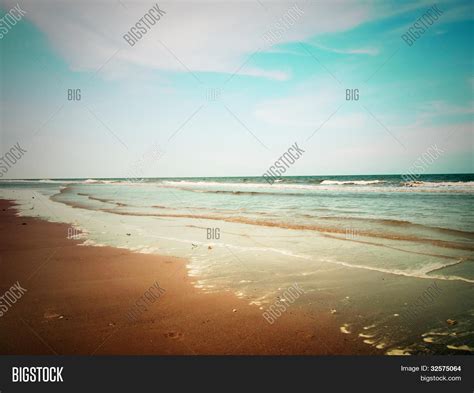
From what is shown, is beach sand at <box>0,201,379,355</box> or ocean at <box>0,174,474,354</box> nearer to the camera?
beach sand at <box>0,201,379,355</box>

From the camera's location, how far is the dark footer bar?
9.12ft

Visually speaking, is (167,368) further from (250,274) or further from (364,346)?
(250,274)

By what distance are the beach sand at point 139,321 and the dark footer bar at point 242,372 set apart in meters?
0.09

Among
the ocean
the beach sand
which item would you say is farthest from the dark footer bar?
the ocean

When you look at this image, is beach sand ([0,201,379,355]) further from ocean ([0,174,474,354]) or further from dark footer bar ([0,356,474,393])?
ocean ([0,174,474,354])

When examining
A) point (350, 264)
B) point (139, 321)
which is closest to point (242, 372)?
point (139, 321)

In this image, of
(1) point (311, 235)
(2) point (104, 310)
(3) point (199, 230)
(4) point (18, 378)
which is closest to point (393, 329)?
(2) point (104, 310)

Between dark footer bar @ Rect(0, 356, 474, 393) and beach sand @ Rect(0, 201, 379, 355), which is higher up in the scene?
beach sand @ Rect(0, 201, 379, 355)

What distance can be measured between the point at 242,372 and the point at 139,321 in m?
1.31

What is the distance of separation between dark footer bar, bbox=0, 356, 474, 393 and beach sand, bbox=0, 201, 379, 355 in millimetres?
93

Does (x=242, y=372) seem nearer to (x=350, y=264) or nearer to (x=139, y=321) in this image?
(x=139, y=321)

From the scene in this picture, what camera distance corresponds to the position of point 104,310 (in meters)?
3.52

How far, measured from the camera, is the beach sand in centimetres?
285

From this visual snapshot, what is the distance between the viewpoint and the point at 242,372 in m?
2.82
